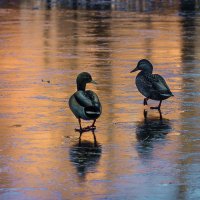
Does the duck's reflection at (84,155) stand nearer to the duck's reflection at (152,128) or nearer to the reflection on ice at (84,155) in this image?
the reflection on ice at (84,155)

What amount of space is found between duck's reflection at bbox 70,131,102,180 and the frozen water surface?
1 cm

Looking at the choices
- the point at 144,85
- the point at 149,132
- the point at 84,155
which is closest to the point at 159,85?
the point at 144,85

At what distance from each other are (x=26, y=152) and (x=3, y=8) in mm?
33489

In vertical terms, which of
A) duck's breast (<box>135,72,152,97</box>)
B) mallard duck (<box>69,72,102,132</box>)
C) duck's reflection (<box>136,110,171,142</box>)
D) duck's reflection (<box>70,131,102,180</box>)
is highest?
mallard duck (<box>69,72,102,132</box>)

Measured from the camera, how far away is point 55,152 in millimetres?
12141

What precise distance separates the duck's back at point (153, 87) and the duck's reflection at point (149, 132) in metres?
0.37

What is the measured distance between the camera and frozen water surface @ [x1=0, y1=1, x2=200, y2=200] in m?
10.3

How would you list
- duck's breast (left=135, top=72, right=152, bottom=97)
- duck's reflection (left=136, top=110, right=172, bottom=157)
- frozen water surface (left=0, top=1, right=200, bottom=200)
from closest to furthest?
frozen water surface (left=0, top=1, right=200, bottom=200), duck's reflection (left=136, top=110, right=172, bottom=157), duck's breast (left=135, top=72, right=152, bottom=97)

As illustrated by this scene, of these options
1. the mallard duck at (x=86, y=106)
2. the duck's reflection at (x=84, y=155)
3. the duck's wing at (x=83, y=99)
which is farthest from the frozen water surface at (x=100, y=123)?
the duck's wing at (x=83, y=99)

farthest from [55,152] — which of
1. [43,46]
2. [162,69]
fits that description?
[43,46]

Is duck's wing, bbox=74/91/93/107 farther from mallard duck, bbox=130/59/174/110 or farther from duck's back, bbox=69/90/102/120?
mallard duck, bbox=130/59/174/110

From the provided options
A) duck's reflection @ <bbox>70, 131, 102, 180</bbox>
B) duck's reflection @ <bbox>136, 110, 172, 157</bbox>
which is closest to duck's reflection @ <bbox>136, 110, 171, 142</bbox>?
duck's reflection @ <bbox>136, 110, 172, 157</bbox>

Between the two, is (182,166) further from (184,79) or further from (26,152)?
(184,79)

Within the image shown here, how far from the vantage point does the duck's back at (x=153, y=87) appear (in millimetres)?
15484
